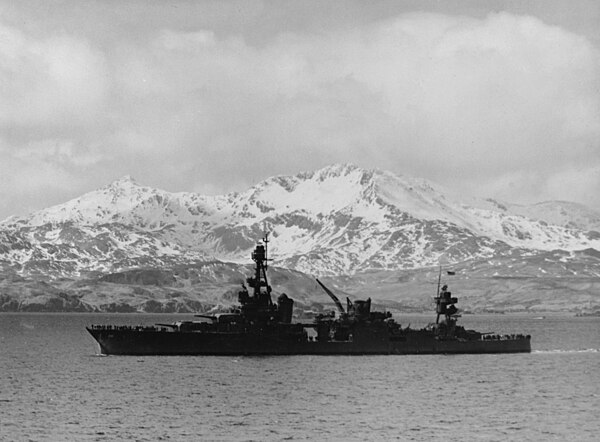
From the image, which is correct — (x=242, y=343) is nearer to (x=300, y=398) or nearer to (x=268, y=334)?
(x=268, y=334)

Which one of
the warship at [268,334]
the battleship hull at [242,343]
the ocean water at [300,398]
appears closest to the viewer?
the ocean water at [300,398]

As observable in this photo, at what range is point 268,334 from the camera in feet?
399

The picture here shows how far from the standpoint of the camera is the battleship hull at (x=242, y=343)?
122m

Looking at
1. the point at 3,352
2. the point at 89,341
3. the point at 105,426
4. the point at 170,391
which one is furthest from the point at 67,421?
the point at 89,341

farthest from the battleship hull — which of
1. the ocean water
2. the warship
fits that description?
the ocean water

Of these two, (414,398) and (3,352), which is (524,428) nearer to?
(414,398)

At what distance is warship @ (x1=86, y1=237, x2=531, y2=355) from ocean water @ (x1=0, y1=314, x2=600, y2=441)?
175cm

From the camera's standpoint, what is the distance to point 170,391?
9031 centimetres

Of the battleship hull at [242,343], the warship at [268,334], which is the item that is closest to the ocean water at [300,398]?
the battleship hull at [242,343]

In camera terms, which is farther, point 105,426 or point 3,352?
point 3,352

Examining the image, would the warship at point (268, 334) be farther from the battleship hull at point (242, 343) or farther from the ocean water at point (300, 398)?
the ocean water at point (300, 398)

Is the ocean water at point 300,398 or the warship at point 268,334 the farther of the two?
the warship at point 268,334

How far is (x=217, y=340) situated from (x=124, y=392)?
32.0 meters

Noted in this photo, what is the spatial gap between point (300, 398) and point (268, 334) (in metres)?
35.2
